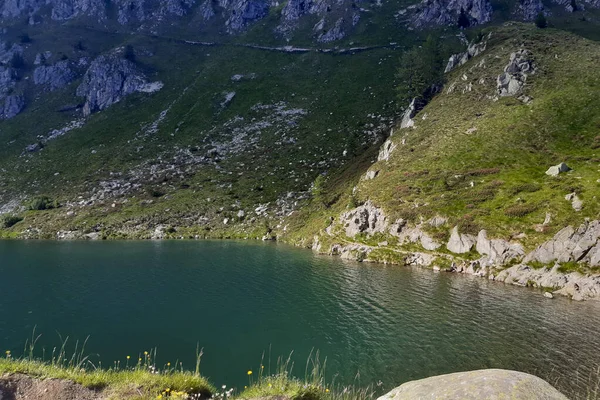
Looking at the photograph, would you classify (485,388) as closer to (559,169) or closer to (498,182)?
(498,182)

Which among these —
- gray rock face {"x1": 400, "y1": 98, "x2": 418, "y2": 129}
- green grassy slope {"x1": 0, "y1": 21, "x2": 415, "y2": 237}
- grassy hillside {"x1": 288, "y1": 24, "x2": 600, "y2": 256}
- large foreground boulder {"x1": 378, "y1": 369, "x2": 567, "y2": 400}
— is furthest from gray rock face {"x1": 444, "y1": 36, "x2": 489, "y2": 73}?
large foreground boulder {"x1": 378, "y1": 369, "x2": 567, "y2": 400}

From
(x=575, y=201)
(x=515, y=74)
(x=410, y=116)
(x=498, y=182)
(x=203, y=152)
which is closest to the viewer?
(x=575, y=201)

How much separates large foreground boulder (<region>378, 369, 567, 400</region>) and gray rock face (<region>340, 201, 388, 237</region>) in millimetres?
70009

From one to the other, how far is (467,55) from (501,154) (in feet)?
264

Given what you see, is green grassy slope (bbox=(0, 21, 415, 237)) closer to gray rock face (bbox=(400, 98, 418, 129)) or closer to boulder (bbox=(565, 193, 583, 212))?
gray rock face (bbox=(400, 98, 418, 129))

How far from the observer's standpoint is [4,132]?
195375mm

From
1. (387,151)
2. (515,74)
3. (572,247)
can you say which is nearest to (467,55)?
(515,74)

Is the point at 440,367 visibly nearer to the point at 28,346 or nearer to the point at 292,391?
the point at 292,391

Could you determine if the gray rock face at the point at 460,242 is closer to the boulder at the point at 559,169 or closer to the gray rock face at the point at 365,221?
the gray rock face at the point at 365,221

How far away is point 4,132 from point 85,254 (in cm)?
16678

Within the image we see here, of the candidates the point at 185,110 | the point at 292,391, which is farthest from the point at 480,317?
the point at 185,110

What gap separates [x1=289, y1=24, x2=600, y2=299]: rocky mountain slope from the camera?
56.6 meters

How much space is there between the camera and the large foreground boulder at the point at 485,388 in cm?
920

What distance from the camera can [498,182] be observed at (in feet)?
251
